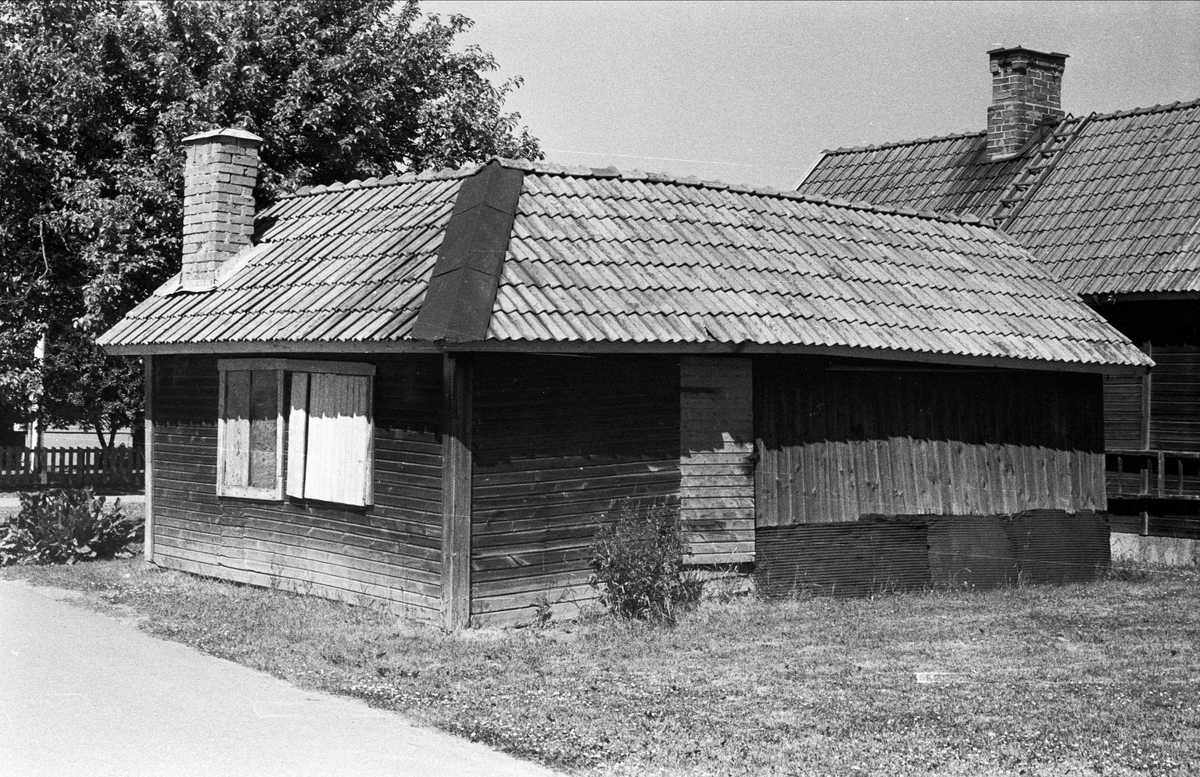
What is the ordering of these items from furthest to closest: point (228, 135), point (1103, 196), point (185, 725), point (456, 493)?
point (1103, 196) → point (228, 135) → point (456, 493) → point (185, 725)

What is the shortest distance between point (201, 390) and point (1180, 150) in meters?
14.3

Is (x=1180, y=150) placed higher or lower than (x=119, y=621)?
higher

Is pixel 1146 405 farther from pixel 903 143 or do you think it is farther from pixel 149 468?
pixel 149 468

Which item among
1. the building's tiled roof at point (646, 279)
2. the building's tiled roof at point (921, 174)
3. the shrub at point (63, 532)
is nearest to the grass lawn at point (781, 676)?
the shrub at point (63, 532)

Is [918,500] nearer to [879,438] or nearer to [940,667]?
[879,438]

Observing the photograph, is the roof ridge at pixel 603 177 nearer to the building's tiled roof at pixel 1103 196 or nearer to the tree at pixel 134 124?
the building's tiled roof at pixel 1103 196

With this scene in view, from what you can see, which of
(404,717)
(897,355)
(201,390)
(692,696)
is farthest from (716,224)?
(404,717)

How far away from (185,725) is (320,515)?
5.48 meters

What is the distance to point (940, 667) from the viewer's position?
11078 millimetres

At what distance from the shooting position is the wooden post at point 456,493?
1205 centimetres

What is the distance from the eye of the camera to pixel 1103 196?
68.6 feet

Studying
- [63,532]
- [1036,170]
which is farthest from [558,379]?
[1036,170]

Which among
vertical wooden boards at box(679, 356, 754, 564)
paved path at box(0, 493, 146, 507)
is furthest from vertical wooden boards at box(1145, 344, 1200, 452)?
paved path at box(0, 493, 146, 507)

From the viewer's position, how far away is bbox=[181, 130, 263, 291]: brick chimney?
A: 16234 mm
